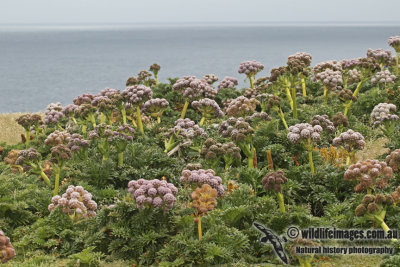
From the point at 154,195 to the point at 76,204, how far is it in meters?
2.20

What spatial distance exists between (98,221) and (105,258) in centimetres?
77

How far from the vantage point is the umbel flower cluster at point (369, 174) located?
379 inches

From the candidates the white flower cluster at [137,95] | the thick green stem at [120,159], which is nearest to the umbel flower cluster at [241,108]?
the white flower cluster at [137,95]

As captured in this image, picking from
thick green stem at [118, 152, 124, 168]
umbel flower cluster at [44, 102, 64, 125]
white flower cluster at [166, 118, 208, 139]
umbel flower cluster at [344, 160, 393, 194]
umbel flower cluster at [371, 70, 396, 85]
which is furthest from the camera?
umbel flower cluster at [371, 70, 396, 85]

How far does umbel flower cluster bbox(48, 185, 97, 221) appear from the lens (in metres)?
10.7

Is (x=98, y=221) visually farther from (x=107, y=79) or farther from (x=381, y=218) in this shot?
(x=107, y=79)

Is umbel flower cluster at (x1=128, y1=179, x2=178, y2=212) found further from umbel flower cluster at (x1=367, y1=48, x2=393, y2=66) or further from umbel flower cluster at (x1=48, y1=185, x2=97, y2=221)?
umbel flower cluster at (x1=367, y1=48, x2=393, y2=66)

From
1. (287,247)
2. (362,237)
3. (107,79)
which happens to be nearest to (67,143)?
(287,247)

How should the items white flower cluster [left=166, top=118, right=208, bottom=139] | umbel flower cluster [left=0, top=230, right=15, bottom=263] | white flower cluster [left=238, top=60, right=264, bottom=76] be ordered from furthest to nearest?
white flower cluster [left=238, top=60, right=264, bottom=76] → white flower cluster [left=166, top=118, right=208, bottom=139] → umbel flower cluster [left=0, top=230, right=15, bottom=263]

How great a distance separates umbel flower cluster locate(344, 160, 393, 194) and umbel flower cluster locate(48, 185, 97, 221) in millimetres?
5184

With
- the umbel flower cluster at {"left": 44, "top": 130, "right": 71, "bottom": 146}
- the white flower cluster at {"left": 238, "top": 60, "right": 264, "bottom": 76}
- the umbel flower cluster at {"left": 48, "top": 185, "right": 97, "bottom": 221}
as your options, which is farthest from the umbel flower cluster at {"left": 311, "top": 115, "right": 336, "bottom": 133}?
the white flower cluster at {"left": 238, "top": 60, "right": 264, "bottom": 76}

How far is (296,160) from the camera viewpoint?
43.8ft

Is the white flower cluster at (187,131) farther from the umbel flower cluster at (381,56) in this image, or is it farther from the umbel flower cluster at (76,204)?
the umbel flower cluster at (381,56)

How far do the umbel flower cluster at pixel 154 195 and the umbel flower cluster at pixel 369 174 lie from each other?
3.30 m
